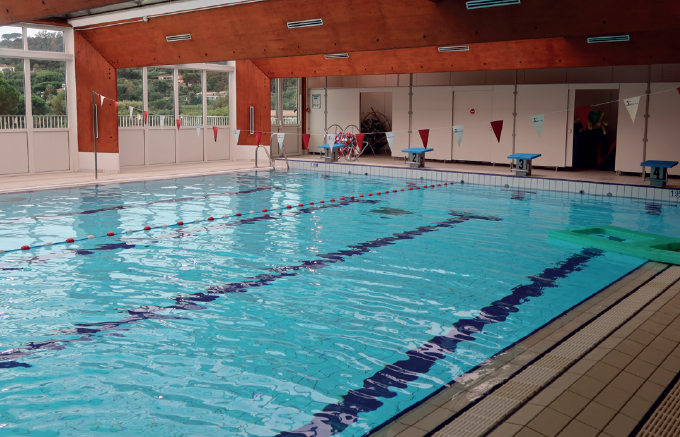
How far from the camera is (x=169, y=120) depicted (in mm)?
16172

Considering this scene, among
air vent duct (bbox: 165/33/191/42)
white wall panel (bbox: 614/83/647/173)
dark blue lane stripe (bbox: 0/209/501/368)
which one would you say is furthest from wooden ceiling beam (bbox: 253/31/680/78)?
dark blue lane stripe (bbox: 0/209/501/368)

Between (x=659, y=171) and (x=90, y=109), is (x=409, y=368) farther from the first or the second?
(x=90, y=109)

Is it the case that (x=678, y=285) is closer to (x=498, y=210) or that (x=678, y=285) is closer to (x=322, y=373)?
(x=322, y=373)

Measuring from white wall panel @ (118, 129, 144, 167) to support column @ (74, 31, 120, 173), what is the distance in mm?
844

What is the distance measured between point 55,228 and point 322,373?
Answer: 5.71 metres

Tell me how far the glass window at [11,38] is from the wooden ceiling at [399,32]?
1240mm

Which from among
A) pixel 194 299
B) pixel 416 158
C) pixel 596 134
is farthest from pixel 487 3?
pixel 596 134

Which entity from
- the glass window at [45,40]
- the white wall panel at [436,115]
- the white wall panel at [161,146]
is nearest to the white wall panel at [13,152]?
the glass window at [45,40]

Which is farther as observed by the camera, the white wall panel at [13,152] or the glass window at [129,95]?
the glass window at [129,95]

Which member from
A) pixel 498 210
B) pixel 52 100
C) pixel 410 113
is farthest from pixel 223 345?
pixel 410 113

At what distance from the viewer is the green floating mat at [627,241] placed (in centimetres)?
653

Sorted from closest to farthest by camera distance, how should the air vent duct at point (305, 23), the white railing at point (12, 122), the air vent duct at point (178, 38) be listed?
the air vent duct at point (305, 23)
the air vent duct at point (178, 38)
the white railing at point (12, 122)

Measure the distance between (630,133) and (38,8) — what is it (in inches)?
474

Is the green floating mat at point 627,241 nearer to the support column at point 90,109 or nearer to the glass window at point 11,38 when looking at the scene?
the support column at point 90,109
